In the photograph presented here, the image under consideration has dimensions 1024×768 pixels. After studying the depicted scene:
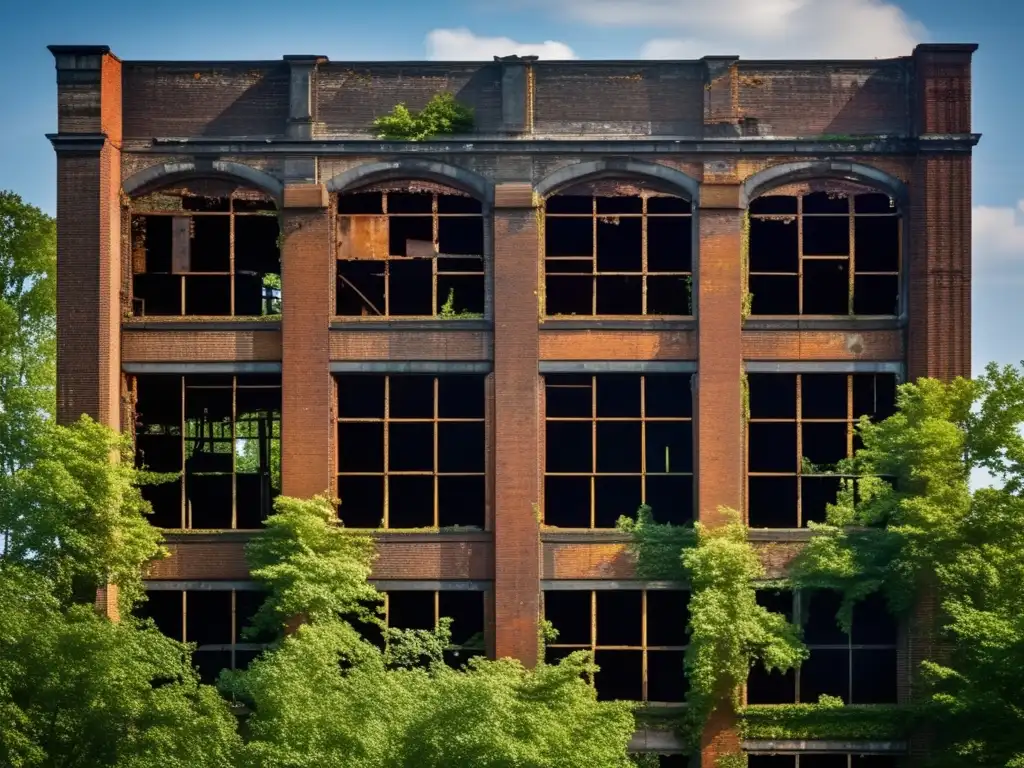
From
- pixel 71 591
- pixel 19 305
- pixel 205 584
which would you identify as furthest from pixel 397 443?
pixel 19 305

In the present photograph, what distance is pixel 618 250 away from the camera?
33.5 m

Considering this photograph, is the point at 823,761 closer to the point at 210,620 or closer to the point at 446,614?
the point at 446,614

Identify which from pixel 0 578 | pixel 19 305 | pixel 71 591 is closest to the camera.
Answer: pixel 0 578

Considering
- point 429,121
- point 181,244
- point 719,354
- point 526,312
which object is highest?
point 429,121

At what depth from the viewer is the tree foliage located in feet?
106

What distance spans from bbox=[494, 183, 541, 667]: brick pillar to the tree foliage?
158 cm

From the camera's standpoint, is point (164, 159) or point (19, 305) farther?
point (19, 305)

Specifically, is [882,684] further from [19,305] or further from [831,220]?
[19,305]

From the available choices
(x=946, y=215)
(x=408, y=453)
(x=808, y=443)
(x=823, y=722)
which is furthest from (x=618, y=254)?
(x=823, y=722)

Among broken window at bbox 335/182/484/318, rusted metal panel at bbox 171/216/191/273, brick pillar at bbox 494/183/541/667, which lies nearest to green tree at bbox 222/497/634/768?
brick pillar at bbox 494/183/541/667

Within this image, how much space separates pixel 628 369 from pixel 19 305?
63.5 ft

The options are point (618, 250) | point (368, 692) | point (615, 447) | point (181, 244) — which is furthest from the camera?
point (618, 250)

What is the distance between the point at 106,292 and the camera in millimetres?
32375

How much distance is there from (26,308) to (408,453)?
15915mm
